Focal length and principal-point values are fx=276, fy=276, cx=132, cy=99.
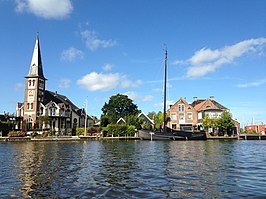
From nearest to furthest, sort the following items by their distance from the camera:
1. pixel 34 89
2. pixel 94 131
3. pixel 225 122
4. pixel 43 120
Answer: pixel 94 131
pixel 43 120
pixel 225 122
pixel 34 89

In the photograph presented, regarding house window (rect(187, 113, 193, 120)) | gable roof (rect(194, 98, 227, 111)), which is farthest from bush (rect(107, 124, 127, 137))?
gable roof (rect(194, 98, 227, 111))

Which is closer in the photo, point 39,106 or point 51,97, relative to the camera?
point 39,106

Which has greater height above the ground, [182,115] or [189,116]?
[182,115]

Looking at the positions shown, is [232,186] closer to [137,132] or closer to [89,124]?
[137,132]

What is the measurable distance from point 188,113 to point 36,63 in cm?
4543

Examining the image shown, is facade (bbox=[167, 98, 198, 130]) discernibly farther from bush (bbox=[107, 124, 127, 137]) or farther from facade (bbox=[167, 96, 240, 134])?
bush (bbox=[107, 124, 127, 137])

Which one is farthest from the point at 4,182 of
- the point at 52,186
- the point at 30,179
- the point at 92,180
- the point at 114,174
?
the point at 114,174

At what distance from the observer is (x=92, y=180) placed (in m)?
12.8

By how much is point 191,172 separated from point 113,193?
20.1 feet

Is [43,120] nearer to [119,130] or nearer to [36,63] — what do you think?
[36,63]

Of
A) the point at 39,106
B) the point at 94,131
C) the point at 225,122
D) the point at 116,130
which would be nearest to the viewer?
the point at 116,130

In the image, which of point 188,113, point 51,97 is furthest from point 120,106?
point 188,113

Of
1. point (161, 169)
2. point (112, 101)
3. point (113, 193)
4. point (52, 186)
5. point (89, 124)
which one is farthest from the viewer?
point (112, 101)

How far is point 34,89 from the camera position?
76.5 metres
